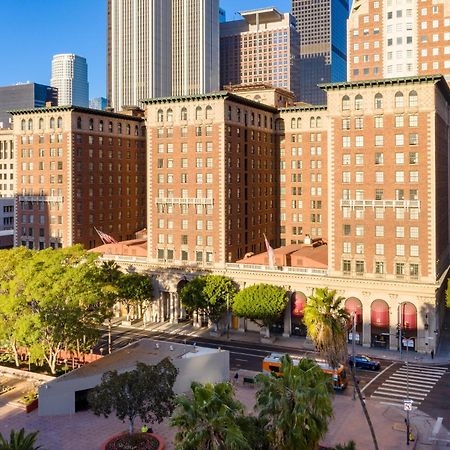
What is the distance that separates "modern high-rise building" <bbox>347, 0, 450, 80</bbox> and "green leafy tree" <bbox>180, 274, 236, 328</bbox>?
217ft

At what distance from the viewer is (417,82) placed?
87000mm

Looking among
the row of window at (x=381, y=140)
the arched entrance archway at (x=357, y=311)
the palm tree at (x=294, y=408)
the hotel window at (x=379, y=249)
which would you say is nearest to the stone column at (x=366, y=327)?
the arched entrance archway at (x=357, y=311)

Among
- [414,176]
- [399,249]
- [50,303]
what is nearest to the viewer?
[50,303]

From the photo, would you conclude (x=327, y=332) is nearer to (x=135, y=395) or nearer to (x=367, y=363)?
(x=135, y=395)

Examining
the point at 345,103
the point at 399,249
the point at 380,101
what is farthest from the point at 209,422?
the point at 345,103

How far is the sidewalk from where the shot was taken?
3246 inches

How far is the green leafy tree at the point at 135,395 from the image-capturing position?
49.5 meters

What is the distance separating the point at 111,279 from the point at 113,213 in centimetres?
3425

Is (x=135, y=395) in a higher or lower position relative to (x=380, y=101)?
lower

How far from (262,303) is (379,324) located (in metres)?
18.0

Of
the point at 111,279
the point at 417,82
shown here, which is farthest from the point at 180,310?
the point at 417,82

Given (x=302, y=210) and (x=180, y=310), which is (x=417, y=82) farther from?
(x=180, y=310)

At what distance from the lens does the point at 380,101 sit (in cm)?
8969

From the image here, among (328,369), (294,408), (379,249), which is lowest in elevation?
(328,369)
